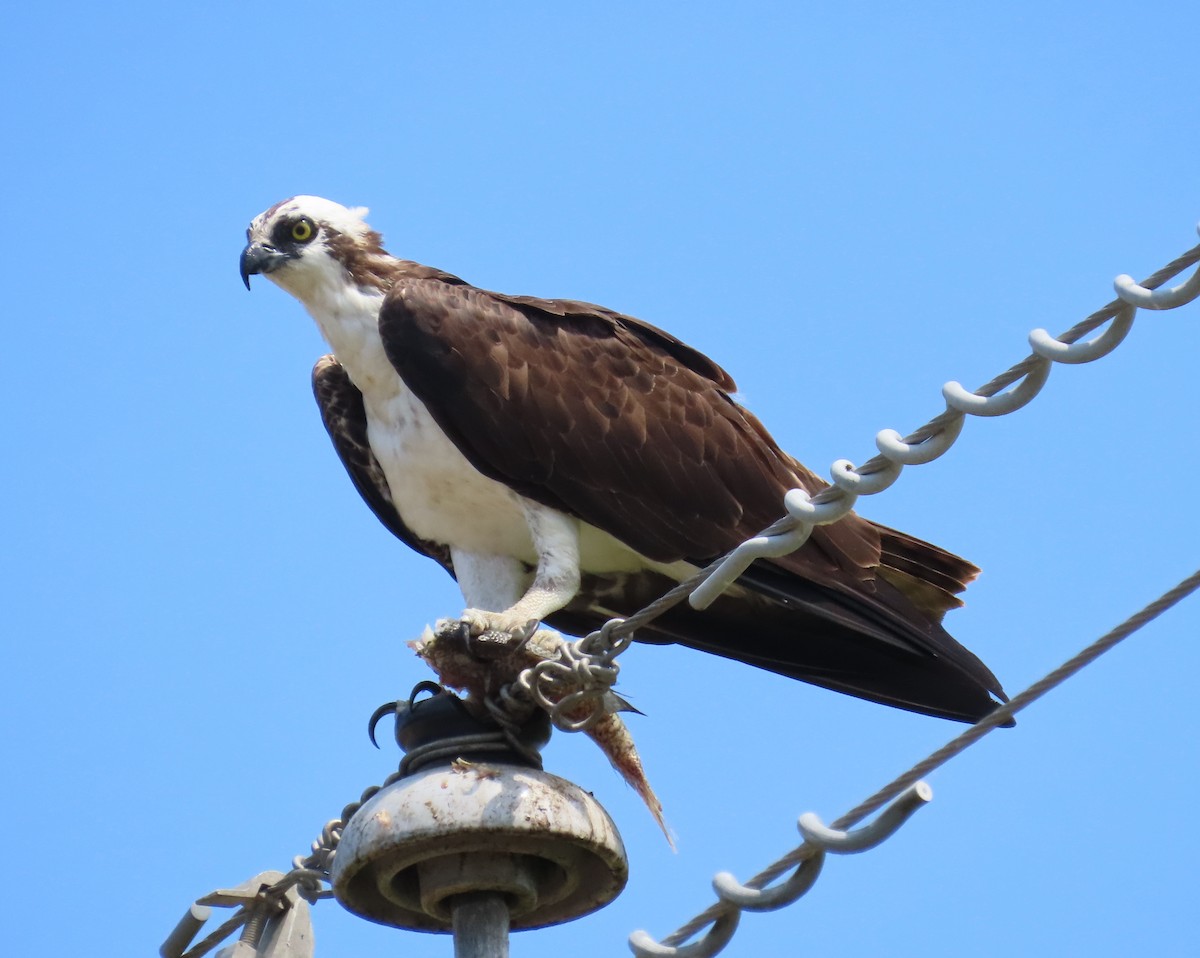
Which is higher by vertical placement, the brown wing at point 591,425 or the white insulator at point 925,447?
the brown wing at point 591,425

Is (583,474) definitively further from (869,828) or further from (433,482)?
(869,828)

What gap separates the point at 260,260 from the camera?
6492 millimetres

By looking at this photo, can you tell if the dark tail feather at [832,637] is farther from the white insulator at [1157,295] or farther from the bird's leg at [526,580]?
the white insulator at [1157,295]

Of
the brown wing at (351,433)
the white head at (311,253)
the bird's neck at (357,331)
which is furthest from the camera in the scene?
the brown wing at (351,433)

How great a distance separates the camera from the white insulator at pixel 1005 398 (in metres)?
3.54

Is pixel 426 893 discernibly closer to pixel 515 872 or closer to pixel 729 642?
pixel 515 872

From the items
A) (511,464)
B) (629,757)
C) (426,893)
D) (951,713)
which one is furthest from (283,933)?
(951,713)

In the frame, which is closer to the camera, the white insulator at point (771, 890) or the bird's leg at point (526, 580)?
the white insulator at point (771, 890)

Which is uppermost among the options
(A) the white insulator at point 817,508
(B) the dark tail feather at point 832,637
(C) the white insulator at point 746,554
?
(B) the dark tail feather at point 832,637

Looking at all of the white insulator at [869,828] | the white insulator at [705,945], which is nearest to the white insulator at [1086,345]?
the white insulator at [869,828]

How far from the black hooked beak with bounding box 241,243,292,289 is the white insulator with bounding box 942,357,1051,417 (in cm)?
346

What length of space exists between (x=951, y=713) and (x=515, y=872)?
193cm

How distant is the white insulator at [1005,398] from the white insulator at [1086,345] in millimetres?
31

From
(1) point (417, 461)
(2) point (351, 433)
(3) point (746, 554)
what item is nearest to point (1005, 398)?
(3) point (746, 554)
